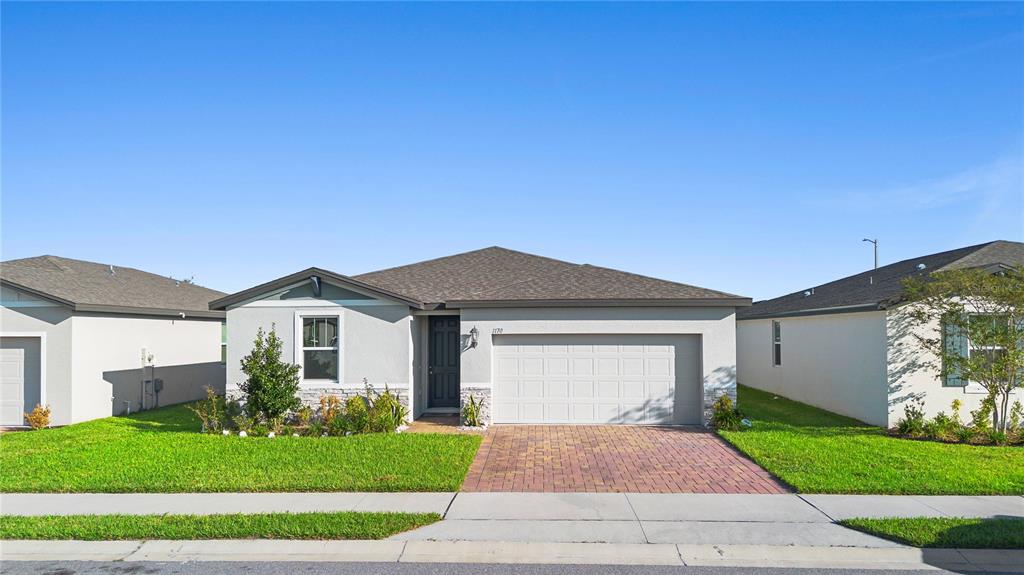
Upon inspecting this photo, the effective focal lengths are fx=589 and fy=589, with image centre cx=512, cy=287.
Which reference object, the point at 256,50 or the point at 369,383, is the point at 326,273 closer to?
the point at 369,383

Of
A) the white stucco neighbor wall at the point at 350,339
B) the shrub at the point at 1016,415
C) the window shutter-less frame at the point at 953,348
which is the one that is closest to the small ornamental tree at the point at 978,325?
the window shutter-less frame at the point at 953,348

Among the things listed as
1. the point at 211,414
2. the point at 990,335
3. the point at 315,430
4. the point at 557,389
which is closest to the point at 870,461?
the point at 990,335

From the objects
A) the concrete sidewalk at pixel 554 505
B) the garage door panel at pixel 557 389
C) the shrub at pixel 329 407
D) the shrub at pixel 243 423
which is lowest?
the concrete sidewalk at pixel 554 505

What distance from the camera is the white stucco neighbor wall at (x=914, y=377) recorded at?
12398mm

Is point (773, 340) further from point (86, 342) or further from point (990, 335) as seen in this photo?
point (86, 342)

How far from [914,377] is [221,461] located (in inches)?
536

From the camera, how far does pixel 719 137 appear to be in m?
15.3

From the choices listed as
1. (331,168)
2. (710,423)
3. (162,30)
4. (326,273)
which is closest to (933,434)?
(710,423)

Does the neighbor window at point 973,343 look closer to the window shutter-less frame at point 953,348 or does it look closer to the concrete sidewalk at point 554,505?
the window shutter-less frame at point 953,348

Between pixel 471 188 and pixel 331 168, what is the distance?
14.1ft

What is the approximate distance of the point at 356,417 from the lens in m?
12.2

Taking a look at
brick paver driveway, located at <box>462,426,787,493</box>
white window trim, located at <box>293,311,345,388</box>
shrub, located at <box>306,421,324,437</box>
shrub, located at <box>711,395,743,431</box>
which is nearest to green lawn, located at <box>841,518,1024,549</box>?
brick paver driveway, located at <box>462,426,787,493</box>

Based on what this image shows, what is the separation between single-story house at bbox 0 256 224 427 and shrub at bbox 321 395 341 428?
6.13 metres

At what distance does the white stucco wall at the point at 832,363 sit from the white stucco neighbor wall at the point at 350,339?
10.4 metres
